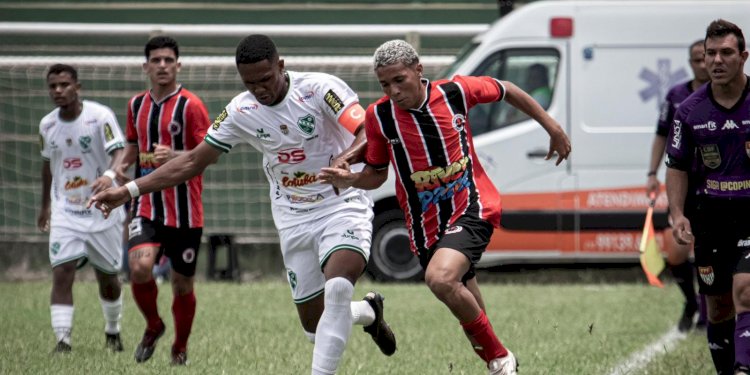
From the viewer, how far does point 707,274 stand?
759cm

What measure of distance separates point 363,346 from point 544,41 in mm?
6087

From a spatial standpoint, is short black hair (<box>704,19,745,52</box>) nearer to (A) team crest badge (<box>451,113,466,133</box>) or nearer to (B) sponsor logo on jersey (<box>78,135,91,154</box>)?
(A) team crest badge (<box>451,113,466,133</box>)

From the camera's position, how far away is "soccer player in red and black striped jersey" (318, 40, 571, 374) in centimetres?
729

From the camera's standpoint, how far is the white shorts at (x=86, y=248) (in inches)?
414

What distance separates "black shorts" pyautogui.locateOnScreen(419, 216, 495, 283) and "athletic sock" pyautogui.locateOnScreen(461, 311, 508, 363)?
319 mm

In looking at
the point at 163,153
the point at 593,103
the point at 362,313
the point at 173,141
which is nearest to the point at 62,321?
the point at 173,141

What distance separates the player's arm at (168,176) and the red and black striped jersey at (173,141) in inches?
66.7

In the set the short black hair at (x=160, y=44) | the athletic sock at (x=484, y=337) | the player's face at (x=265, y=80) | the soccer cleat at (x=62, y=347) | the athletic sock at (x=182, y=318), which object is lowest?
the soccer cleat at (x=62, y=347)

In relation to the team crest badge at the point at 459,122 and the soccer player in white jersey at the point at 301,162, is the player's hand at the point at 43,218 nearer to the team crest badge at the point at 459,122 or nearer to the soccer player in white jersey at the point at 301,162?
the soccer player in white jersey at the point at 301,162

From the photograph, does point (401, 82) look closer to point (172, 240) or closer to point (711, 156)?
A: point (711, 156)

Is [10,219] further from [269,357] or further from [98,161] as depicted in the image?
[269,357]

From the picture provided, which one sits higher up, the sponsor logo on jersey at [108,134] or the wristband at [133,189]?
the wristband at [133,189]

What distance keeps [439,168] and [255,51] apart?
121 cm

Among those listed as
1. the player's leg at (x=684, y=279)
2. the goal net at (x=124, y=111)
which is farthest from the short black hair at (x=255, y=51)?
the goal net at (x=124, y=111)
